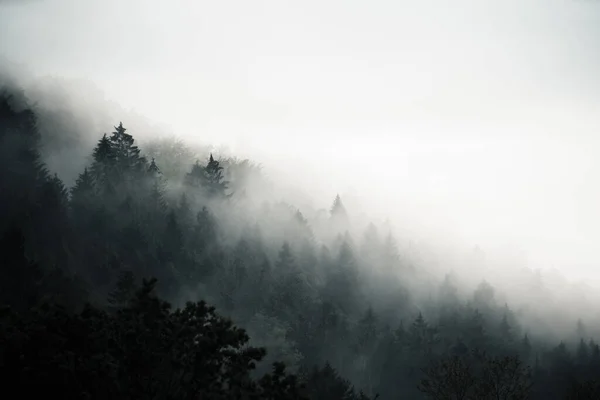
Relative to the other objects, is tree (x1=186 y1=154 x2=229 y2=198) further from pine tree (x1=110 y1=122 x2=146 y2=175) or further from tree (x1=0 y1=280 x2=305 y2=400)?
tree (x1=0 y1=280 x2=305 y2=400)

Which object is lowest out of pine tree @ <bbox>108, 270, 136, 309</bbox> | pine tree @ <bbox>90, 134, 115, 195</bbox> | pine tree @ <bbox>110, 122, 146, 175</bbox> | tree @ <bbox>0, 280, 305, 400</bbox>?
tree @ <bbox>0, 280, 305, 400</bbox>

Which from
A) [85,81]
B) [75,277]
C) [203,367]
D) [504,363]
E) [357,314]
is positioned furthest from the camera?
[85,81]

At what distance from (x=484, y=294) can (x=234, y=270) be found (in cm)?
4864

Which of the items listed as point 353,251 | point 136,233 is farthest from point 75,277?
point 353,251

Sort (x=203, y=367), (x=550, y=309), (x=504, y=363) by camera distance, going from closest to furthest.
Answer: (x=203, y=367) < (x=504, y=363) < (x=550, y=309)

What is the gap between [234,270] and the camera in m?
84.1

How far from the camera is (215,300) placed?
252ft

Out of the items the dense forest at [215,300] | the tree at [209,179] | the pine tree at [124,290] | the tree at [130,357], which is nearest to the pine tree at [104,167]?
the dense forest at [215,300]

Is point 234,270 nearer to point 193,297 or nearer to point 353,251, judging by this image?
point 193,297

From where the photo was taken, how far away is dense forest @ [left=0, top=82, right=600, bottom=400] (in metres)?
22.0

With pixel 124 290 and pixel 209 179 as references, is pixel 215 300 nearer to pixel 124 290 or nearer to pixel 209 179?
pixel 124 290

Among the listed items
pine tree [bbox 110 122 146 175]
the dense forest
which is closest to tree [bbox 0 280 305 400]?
the dense forest

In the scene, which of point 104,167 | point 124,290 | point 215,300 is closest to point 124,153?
point 104,167

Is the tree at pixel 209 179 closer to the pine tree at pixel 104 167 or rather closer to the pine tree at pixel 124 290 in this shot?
the pine tree at pixel 104 167
